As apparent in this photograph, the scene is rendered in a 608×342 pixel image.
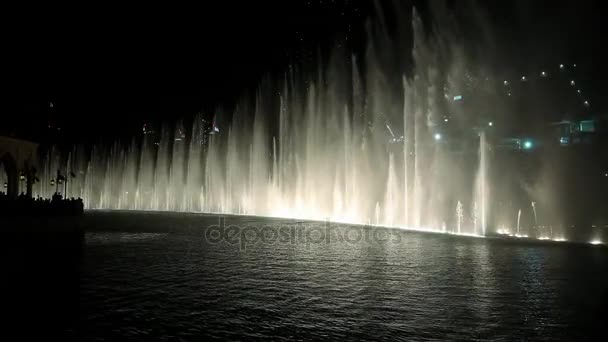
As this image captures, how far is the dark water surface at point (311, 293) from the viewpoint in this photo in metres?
5.59

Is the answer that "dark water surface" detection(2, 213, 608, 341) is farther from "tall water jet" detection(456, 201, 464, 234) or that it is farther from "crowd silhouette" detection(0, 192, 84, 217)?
"crowd silhouette" detection(0, 192, 84, 217)

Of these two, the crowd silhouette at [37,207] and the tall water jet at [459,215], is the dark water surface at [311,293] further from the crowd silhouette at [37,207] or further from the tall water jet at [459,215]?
the crowd silhouette at [37,207]

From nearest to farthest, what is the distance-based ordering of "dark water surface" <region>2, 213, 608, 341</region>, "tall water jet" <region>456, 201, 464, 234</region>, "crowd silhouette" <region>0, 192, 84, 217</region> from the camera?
1. "dark water surface" <region>2, 213, 608, 341</region>
2. "tall water jet" <region>456, 201, 464, 234</region>
3. "crowd silhouette" <region>0, 192, 84, 217</region>

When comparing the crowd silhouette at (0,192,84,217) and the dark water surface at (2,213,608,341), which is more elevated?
the crowd silhouette at (0,192,84,217)

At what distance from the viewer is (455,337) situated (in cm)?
534

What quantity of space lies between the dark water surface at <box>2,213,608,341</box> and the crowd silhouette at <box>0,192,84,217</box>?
703 inches

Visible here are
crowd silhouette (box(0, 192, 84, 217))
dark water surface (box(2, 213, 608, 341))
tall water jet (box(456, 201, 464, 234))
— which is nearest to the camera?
dark water surface (box(2, 213, 608, 341))

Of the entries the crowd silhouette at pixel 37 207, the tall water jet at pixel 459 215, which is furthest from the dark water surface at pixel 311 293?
the crowd silhouette at pixel 37 207

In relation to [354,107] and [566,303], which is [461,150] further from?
[566,303]

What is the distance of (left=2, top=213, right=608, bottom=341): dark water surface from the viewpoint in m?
5.59

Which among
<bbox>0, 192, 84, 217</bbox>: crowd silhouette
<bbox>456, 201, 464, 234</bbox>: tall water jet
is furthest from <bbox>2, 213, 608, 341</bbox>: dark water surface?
<bbox>0, 192, 84, 217</bbox>: crowd silhouette

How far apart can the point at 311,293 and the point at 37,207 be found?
2757 cm

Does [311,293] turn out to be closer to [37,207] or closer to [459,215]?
[459,215]

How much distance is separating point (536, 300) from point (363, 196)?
69.8 ft
